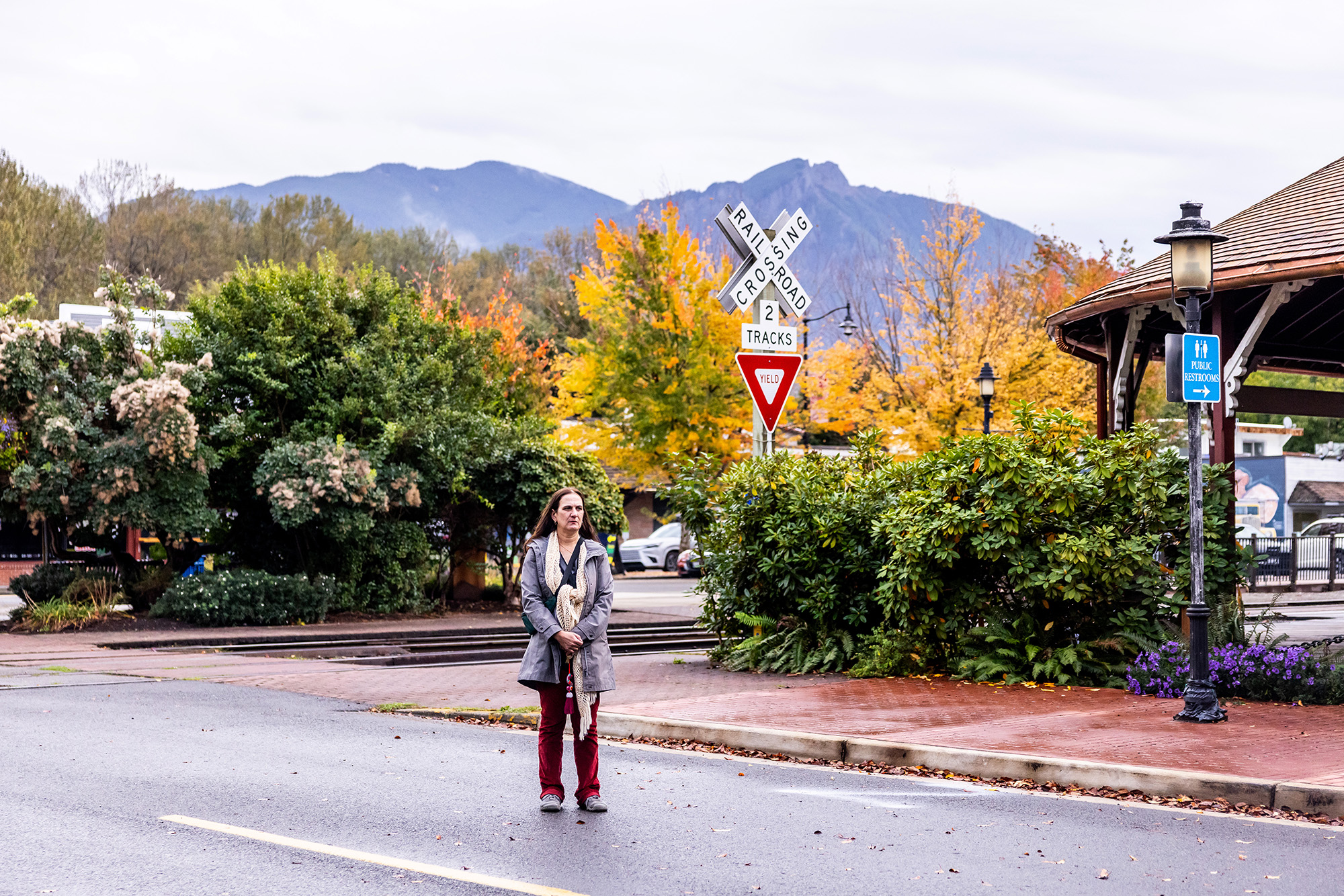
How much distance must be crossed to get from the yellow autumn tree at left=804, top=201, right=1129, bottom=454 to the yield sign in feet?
65.3

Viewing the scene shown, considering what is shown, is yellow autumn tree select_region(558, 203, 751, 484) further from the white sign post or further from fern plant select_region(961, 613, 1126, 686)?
fern plant select_region(961, 613, 1126, 686)

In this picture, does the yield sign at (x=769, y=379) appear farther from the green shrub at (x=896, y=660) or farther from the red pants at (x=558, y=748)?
the red pants at (x=558, y=748)

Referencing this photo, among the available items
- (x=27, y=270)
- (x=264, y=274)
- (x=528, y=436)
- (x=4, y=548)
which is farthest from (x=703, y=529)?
(x=27, y=270)

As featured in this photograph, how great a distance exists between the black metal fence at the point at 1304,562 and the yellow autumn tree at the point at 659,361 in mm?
13539

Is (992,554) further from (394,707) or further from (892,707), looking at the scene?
(394,707)

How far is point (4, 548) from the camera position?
110 feet

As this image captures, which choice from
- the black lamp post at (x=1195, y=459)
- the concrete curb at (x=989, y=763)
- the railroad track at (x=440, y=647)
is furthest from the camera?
the railroad track at (x=440, y=647)

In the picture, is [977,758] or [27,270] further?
[27,270]

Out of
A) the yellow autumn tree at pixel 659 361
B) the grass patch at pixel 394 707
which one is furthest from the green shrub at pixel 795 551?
the yellow autumn tree at pixel 659 361

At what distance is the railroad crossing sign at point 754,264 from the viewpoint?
44.8ft

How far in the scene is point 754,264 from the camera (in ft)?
45.2

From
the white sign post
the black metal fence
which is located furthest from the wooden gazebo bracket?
the black metal fence

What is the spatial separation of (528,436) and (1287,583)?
20.3 m

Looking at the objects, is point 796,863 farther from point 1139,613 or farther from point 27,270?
point 27,270
